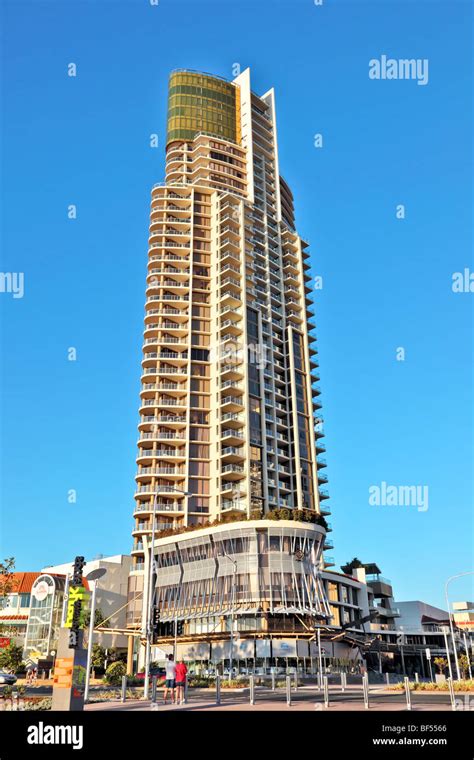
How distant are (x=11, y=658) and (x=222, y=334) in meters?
50.3

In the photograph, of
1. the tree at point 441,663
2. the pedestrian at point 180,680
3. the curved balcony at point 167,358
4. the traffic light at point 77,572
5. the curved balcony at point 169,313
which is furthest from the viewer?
the curved balcony at point 169,313

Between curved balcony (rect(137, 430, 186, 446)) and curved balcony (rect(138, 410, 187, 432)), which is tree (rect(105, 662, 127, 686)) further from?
curved balcony (rect(138, 410, 187, 432))

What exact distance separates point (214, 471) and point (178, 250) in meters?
36.1

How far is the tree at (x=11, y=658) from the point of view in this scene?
62578 millimetres

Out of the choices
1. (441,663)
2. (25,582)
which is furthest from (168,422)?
(441,663)

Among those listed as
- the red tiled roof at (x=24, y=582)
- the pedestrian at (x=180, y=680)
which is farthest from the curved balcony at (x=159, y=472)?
the pedestrian at (x=180, y=680)

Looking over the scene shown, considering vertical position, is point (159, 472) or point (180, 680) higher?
point (159, 472)

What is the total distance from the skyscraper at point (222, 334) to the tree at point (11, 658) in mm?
16927

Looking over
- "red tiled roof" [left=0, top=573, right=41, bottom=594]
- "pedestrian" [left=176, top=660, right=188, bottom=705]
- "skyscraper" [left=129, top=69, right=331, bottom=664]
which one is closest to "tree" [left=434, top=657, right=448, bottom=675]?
"skyscraper" [left=129, top=69, right=331, bottom=664]

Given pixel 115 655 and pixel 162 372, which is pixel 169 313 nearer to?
pixel 162 372

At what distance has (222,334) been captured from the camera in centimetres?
9338

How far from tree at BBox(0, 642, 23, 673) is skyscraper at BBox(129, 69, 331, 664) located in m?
16.9

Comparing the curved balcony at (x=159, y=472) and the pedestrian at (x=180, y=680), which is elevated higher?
the curved balcony at (x=159, y=472)

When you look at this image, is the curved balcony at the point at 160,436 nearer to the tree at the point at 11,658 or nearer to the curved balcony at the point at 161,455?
the curved balcony at the point at 161,455
